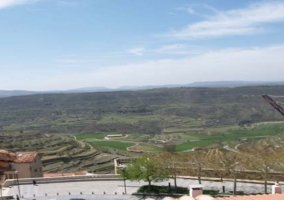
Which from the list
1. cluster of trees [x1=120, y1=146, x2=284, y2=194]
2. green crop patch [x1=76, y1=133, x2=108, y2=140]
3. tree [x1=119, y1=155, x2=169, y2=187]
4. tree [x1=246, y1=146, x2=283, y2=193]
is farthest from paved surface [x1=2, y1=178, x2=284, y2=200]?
green crop patch [x1=76, y1=133, x2=108, y2=140]

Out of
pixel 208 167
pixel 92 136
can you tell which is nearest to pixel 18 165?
pixel 208 167

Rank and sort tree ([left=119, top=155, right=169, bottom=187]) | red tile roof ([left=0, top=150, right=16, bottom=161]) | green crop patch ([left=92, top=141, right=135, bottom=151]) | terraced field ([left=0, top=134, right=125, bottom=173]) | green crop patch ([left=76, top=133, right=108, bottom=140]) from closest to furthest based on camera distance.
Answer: tree ([left=119, top=155, right=169, bottom=187]), red tile roof ([left=0, top=150, right=16, bottom=161]), terraced field ([left=0, top=134, right=125, bottom=173]), green crop patch ([left=92, top=141, right=135, bottom=151]), green crop patch ([left=76, top=133, right=108, bottom=140])

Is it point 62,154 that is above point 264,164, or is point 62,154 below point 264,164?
below

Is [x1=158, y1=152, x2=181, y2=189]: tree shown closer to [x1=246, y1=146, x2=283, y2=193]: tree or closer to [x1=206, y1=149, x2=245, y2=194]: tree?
[x1=206, y1=149, x2=245, y2=194]: tree

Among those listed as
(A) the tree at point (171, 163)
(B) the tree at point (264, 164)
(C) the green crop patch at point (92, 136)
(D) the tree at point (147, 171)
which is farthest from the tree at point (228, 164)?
(C) the green crop patch at point (92, 136)

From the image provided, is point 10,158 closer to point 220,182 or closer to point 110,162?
point 220,182

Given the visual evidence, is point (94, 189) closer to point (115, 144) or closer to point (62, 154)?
point (62, 154)

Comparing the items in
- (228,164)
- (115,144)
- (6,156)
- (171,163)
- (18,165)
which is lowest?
(115,144)
